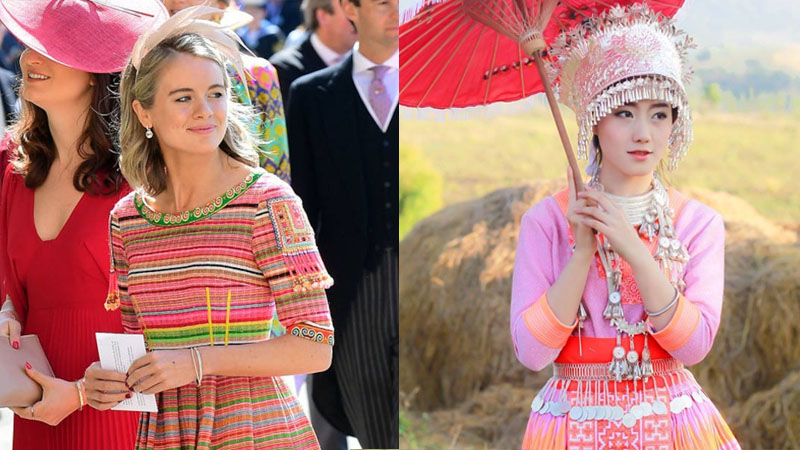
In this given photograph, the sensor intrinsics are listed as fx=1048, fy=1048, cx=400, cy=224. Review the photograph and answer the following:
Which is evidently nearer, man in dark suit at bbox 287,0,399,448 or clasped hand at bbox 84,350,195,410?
clasped hand at bbox 84,350,195,410

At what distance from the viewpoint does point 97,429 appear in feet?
9.07

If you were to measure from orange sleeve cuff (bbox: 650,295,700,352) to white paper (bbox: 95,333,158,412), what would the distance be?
1.15 m

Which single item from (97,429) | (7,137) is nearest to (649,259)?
(97,429)

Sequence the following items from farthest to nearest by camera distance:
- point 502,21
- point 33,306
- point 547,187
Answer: point 547,187 → point 33,306 → point 502,21

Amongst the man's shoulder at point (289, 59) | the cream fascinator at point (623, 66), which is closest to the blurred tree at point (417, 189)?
the man's shoulder at point (289, 59)

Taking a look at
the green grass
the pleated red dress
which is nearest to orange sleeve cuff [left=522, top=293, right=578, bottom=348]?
the pleated red dress

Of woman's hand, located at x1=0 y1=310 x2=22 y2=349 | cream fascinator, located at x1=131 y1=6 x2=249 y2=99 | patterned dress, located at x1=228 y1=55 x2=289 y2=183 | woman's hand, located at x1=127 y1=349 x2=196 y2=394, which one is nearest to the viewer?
woman's hand, located at x1=127 y1=349 x2=196 y2=394

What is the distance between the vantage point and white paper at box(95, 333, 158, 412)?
225 cm

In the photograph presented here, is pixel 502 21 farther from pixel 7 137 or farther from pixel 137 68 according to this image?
pixel 7 137

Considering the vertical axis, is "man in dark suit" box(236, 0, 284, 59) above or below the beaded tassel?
above

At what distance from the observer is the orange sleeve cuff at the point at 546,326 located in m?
2.46

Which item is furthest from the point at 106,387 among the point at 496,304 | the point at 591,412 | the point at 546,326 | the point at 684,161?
the point at 684,161

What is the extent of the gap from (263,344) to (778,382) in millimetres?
3153

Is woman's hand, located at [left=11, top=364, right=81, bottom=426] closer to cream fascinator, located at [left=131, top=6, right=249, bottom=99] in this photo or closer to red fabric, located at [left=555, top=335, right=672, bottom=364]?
cream fascinator, located at [left=131, top=6, right=249, bottom=99]
